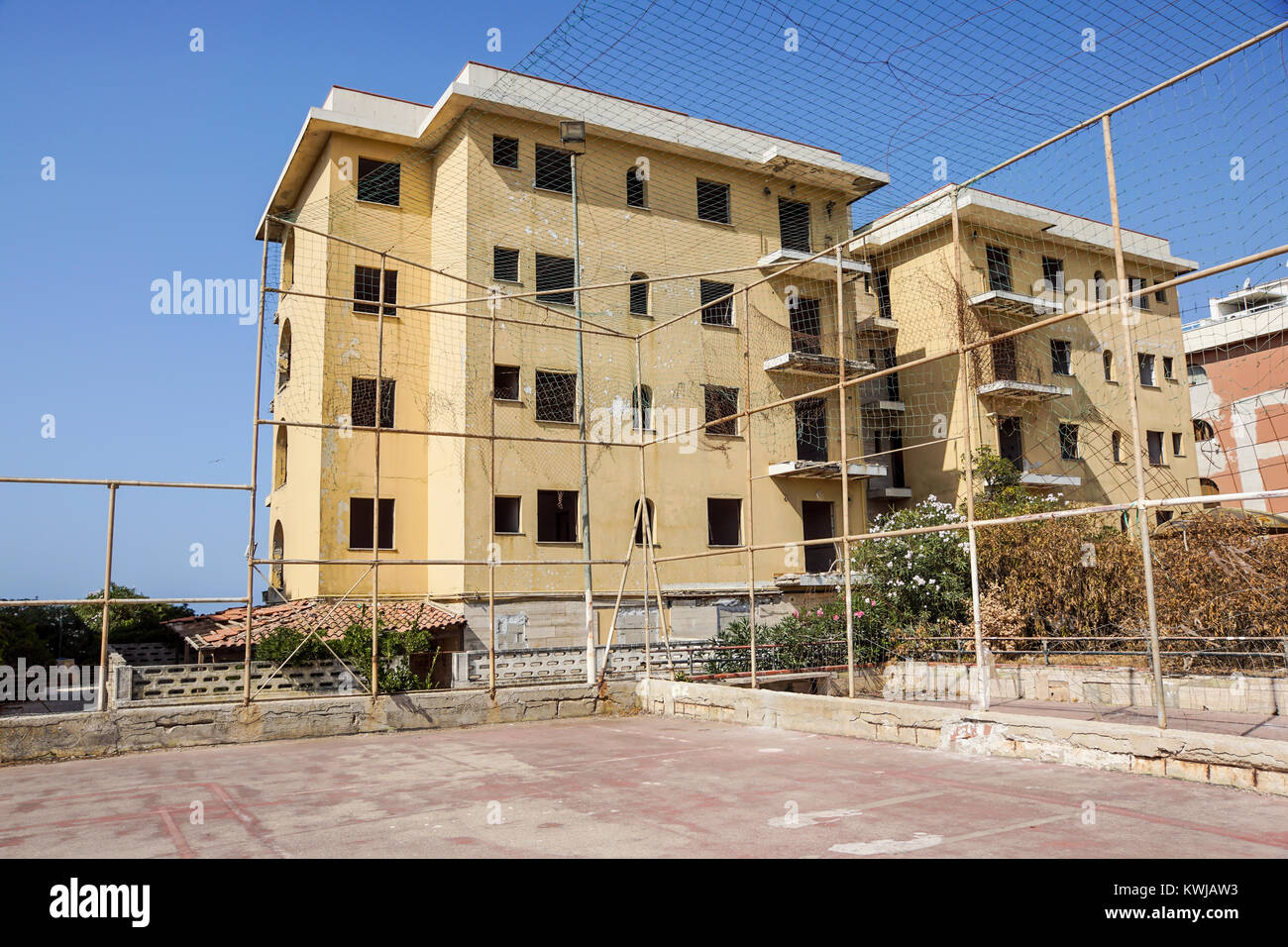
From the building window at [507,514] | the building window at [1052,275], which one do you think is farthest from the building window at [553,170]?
the building window at [1052,275]

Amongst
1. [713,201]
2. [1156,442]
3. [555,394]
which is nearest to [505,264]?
[555,394]

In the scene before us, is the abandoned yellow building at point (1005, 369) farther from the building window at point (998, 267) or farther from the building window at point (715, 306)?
the building window at point (715, 306)

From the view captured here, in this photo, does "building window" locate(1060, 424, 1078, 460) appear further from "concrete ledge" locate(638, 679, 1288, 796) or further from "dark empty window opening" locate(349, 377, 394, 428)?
"dark empty window opening" locate(349, 377, 394, 428)

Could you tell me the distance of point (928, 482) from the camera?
85.0 ft

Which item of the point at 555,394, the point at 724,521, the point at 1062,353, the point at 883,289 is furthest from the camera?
the point at 883,289

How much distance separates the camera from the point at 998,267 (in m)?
21.0

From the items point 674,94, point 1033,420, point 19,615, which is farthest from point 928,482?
point 19,615

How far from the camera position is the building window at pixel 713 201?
77.4 feet

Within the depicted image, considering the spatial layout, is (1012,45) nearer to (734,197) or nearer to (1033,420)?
(734,197)

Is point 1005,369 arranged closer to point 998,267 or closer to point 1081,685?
point 998,267

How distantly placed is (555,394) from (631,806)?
15251 millimetres

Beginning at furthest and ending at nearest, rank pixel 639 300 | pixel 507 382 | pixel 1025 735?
pixel 639 300, pixel 507 382, pixel 1025 735

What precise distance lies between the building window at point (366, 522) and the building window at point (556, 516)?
11.0 feet
